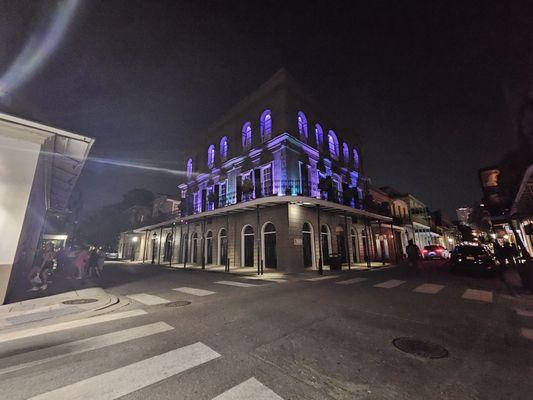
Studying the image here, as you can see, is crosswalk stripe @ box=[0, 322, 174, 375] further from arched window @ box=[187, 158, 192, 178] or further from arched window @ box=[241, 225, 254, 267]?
arched window @ box=[187, 158, 192, 178]

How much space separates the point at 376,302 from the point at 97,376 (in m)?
6.22

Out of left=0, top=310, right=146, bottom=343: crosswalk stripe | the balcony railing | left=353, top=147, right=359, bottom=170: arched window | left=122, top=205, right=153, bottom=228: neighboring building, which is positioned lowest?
left=0, top=310, right=146, bottom=343: crosswalk stripe

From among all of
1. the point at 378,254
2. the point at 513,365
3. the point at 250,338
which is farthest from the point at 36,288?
the point at 378,254

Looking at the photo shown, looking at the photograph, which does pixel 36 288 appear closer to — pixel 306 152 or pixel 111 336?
pixel 111 336

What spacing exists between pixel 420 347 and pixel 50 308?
28.1 ft

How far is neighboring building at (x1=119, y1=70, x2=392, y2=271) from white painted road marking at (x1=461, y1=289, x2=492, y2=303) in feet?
21.7

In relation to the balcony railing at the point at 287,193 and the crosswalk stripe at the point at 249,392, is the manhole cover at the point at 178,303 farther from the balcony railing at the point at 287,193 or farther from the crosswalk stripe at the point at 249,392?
the balcony railing at the point at 287,193

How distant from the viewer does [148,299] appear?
23.5 feet

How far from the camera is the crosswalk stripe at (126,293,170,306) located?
6.67 metres

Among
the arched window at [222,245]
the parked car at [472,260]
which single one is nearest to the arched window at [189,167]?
the arched window at [222,245]

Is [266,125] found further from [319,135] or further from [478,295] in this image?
[478,295]

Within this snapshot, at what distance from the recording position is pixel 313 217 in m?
16.8

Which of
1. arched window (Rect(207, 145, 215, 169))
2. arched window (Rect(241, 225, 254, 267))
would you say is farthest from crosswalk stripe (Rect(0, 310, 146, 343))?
arched window (Rect(207, 145, 215, 169))

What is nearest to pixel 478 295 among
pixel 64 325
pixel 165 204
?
pixel 64 325
